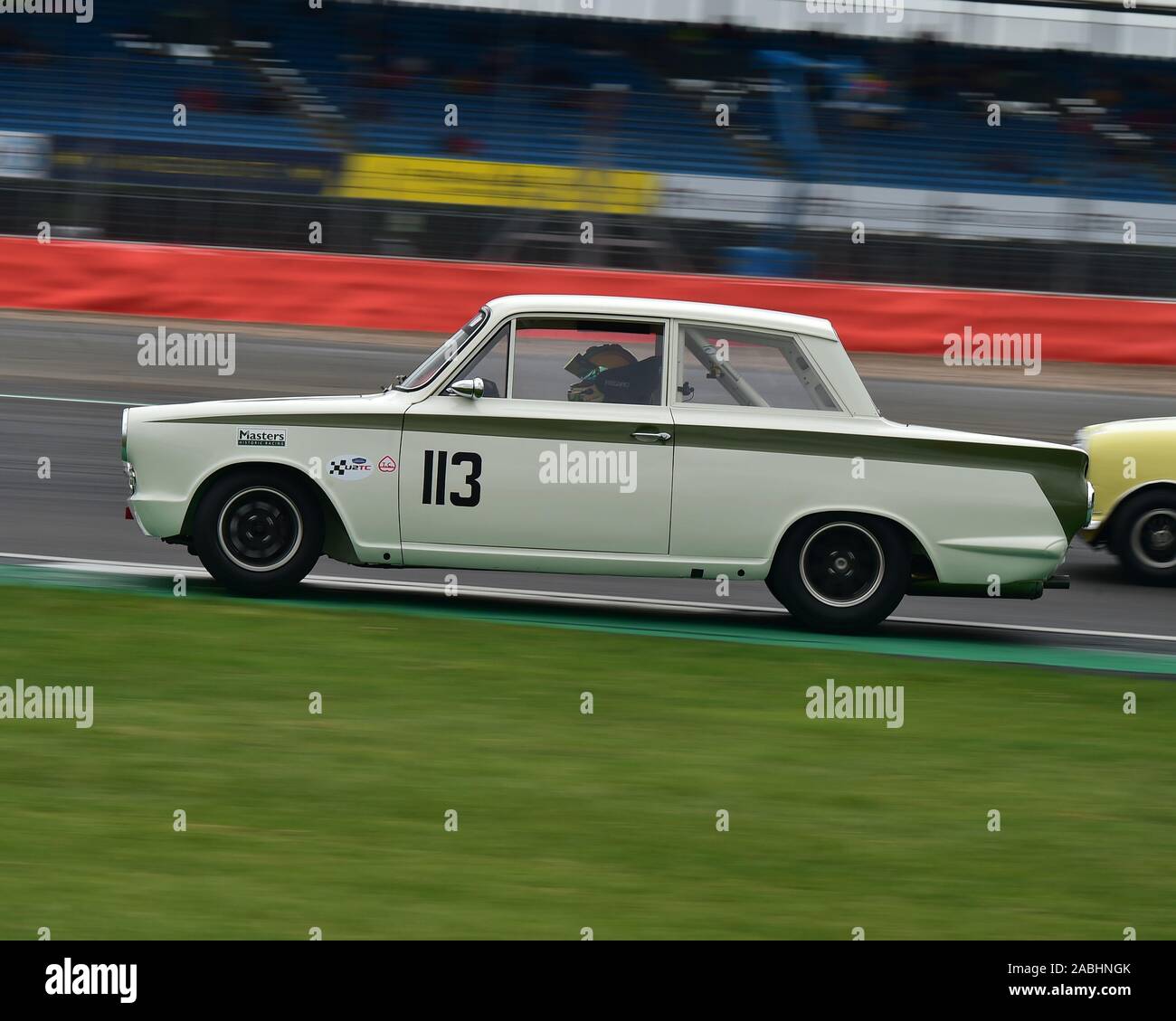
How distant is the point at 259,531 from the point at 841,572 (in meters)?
3.09

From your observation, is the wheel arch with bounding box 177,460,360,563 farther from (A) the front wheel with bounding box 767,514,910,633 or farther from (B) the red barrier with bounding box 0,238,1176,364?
(B) the red barrier with bounding box 0,238,1176,364

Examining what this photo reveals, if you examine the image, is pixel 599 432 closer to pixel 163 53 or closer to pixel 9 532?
pixel 9 532

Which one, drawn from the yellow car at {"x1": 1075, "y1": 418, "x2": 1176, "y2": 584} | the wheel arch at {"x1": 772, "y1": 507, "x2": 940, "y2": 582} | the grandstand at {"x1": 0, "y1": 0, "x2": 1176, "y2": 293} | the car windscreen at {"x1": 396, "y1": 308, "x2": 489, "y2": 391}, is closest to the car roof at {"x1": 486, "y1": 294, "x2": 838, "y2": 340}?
the car windscreen at {"x1": 396, "y1": 308, "x2": 489, "y2": 391}

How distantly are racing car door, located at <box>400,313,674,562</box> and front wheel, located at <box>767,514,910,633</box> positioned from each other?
0.72 m

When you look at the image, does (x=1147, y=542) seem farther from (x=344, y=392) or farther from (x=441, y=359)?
(x=344, y=392)

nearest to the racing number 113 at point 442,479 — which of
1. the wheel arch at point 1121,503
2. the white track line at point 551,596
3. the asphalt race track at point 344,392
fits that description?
the white track line at point 551,596

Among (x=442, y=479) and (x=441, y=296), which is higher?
(x=441, y=296)

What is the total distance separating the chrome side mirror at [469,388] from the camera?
8.30m

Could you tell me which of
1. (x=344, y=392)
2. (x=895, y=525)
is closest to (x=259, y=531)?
(x=895, y=525)

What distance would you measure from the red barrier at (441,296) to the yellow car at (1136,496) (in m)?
9.03

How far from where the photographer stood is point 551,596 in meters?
9.39

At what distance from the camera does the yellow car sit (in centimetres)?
1038

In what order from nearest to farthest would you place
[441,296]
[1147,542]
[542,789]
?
[542,789], [1147,542], [441,296]

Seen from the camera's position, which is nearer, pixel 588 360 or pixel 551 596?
pixel 588 360
